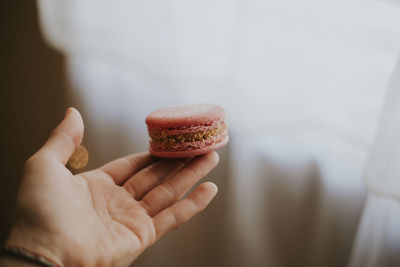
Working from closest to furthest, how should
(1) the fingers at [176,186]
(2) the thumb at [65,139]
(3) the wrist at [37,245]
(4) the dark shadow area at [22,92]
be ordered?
(3) the wrist at [37,245] → (2) the thumb at [65,139] → (1) the fingers at [176,186] → (4) the dark shadow area at [22,92]

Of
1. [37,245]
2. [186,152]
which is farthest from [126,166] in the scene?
[37,245]

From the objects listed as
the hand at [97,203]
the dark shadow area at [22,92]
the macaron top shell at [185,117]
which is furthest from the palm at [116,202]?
the dark shadow area at [22,92]

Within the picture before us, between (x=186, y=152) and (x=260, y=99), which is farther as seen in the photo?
(x=260, y=99)

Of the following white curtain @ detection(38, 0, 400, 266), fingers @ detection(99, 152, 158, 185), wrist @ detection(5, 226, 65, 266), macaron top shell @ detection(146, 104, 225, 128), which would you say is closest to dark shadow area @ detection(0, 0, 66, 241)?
white curtain @ detection(38, 0, 400, 266)

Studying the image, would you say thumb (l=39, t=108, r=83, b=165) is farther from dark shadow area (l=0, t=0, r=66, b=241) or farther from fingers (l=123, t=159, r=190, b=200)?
dark shadow area (l=0, t=0, r=66, b=241)

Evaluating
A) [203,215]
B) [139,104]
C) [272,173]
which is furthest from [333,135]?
[139,104]

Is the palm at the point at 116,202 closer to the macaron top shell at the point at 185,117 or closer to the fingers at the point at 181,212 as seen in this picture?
the fingers at the point at 181,212

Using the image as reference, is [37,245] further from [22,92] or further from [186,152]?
[22,92]
